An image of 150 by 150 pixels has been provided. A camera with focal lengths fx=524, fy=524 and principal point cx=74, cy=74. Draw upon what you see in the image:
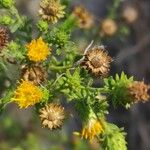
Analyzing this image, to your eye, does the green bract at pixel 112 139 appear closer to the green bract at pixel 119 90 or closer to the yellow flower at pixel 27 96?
the green bract at pixel 119 90

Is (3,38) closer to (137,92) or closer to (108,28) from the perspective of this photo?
(137,92)

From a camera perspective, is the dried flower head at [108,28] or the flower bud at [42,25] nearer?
the flower bud at [42,25]

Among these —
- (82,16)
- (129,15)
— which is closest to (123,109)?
(129,15)

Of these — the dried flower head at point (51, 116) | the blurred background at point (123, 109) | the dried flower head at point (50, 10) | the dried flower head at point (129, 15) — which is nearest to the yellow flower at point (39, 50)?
the dried flower head at point (50, 10)

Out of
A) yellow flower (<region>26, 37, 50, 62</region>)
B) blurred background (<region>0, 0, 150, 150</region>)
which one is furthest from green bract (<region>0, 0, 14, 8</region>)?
blurred background (<region>0, 0, 150, 150</region>)

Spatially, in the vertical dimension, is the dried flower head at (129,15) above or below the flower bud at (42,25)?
above

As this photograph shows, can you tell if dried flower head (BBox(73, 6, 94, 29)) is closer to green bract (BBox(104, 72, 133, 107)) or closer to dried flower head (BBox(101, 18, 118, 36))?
dried flower head (BBox(101, 18, 118, 36))

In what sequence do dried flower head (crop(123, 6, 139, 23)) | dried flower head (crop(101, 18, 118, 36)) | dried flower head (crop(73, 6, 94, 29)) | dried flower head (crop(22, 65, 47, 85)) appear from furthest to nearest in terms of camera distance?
dried flower head (crop(123, 6, 139, 23)) < dried flower head (crop(101, 18, 118, 36)) < dried flower head (crop(73, 6, 94, 29)) < dried flower head (crop(22, 65, 47, 85))

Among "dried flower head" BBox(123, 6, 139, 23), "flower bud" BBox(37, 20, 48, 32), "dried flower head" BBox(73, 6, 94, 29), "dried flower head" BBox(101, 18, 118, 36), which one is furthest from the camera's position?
"dried flower head" BBox(123, 6, 139, 23)
